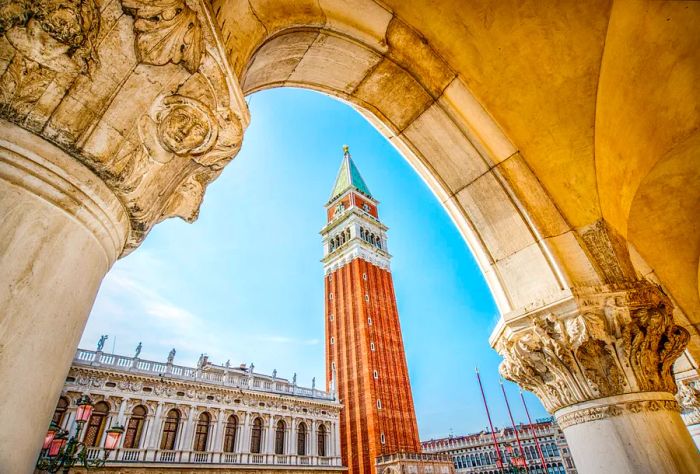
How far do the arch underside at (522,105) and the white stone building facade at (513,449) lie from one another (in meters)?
36.8

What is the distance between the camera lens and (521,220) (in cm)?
273

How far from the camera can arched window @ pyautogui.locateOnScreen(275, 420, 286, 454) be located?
21.5m

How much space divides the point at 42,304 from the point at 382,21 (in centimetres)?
243

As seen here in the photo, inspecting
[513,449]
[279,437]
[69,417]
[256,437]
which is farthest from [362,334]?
[69,417]

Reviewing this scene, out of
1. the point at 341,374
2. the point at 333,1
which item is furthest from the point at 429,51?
the point at 341,374

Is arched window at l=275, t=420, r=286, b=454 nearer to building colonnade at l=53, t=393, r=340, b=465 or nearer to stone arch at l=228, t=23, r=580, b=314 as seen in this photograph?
building colonnade at l=53, t=393, r=340, b=465

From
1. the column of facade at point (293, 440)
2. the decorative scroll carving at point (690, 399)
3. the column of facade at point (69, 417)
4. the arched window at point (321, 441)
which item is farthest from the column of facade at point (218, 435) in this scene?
the decorative scroll carving at point (690, 399)

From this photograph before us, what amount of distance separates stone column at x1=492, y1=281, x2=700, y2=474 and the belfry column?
234 centimetres

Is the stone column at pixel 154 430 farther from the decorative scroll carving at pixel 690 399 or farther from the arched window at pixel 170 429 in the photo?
the decorative scroll carving at pixel 690 399

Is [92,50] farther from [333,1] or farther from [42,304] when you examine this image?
[333,1]

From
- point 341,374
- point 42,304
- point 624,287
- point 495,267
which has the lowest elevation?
point 42,304

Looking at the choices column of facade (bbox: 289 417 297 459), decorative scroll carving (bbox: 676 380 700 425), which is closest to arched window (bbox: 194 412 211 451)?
column of facade (bbox: 289 417 297 459)

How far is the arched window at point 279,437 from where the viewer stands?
70.4 ft

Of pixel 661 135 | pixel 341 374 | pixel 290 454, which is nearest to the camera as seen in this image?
pixel 661 135
